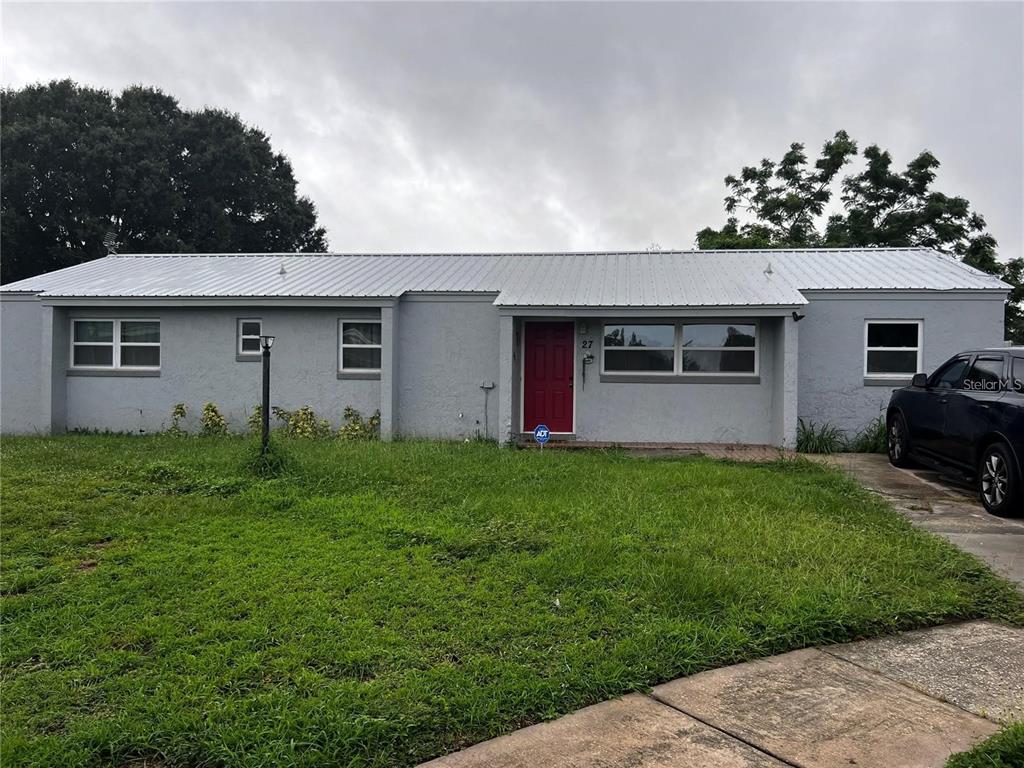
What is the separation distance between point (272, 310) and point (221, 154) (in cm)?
2498

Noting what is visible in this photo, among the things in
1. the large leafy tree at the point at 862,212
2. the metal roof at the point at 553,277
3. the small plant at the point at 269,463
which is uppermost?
the large leafy tree at the point at 862,212

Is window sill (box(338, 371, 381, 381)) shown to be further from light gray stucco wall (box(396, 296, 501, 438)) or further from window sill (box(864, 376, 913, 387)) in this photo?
window sill (box(864, 376, 913, 387))

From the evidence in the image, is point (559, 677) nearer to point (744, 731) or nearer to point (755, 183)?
point (744, 731)

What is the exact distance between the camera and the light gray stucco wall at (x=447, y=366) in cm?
1245

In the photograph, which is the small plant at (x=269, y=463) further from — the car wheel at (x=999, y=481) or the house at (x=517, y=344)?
the car wheel at (x=999, y=481)

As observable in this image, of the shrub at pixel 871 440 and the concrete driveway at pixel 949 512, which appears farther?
the shrub at pixel 871 440

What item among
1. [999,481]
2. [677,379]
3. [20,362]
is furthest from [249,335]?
[999,481]

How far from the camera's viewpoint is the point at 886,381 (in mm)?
11844

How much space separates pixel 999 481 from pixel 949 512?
597 millimetres

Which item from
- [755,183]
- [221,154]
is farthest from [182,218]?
[755,183]

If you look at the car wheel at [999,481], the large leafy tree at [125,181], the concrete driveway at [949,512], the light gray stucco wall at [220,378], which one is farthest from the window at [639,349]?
the large leafy tree at [125,181]

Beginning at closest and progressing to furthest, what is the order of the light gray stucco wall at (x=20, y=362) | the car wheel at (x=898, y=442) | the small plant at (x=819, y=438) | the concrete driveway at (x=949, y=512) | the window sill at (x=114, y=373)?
the concrete driveway at (x=949, y=512), the car wheel at (x=898, y=442), the small plant at (x=819, y=438), the window sill at (x=114, y=373), the light gray stucco wall at (x=20, y=362)

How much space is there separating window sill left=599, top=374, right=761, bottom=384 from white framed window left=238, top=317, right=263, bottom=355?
6959 millimetres

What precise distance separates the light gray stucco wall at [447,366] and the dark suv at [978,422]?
692 centimetres
